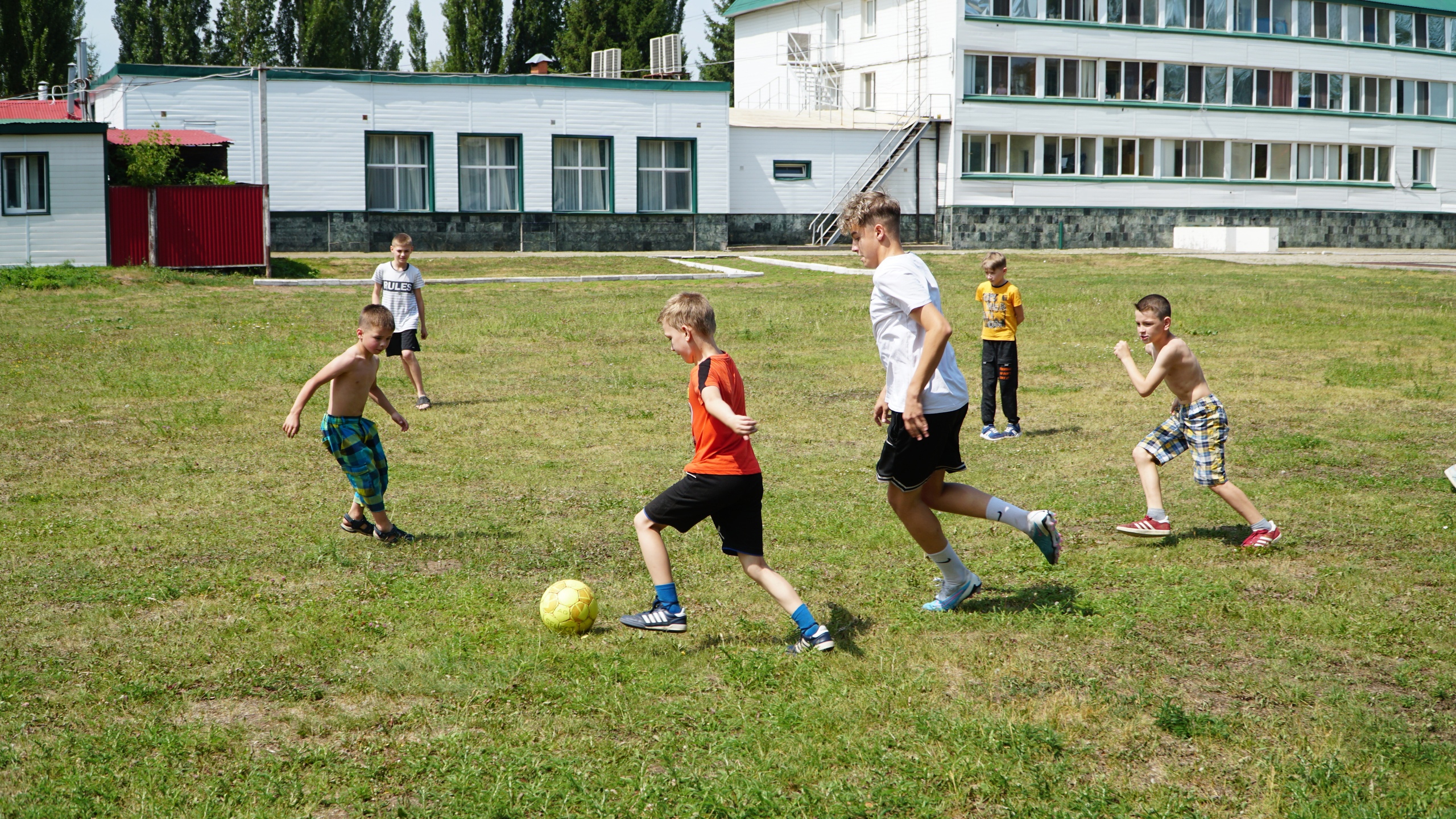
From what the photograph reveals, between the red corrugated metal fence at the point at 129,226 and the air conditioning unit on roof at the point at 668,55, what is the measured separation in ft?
77.6

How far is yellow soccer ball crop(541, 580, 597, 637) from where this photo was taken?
231 inches

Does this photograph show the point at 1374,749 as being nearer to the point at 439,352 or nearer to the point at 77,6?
the point at 439,352

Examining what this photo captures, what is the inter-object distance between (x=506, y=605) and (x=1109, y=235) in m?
46.2

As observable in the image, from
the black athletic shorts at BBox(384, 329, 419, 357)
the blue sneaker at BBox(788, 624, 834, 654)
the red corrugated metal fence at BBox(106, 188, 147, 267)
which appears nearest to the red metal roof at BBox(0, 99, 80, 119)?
the red corrugated metal fence at BBox(106, 188, 147, 267)

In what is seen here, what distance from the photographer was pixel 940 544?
6117 millimetres

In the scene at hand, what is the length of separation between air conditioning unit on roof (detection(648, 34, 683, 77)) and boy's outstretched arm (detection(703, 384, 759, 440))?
1723 inches

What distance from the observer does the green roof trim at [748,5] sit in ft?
170

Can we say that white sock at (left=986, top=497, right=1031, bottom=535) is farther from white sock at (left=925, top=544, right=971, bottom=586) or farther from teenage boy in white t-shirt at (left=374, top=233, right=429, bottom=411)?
teenage boy in white t-shirt at (left=374, top=233, right=429, bottom=411)

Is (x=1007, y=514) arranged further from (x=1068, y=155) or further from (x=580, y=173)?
(x=1068, y=155)

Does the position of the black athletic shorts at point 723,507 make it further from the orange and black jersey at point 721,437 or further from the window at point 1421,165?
the window at point 1421,165

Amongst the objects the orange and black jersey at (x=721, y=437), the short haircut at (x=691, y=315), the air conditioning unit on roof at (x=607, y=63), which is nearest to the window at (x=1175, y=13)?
the air conditioning unit on roof at (x=607, y=63)

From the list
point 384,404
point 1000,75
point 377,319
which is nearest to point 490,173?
point 1000,75

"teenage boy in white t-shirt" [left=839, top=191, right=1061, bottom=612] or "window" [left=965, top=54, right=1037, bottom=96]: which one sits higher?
"window" [left=965, top=54, right=1037, bottom=96]

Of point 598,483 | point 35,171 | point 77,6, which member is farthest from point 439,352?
point 77,6
